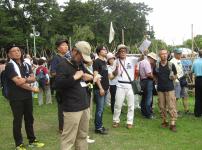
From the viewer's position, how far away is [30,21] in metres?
58.7

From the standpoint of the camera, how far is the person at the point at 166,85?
885cm

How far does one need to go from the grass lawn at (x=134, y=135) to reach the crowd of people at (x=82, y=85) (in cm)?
27

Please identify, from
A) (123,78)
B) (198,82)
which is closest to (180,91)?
(198,82)

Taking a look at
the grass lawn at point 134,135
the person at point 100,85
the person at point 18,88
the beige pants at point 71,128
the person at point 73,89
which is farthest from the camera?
the person at point 100,85

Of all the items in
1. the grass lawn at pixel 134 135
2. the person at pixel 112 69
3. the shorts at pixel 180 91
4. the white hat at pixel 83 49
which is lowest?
the grass lawn at pixel 134 135

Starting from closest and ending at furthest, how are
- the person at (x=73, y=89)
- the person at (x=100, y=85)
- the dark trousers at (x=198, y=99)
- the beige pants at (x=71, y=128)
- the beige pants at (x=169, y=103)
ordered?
the person at (x=73, y=89)
the beige pants at (x=71, y=128)
the person at (x=100, y=85)
the beige pants at (x=169, y=103)
the dark trousers at (x=198, y=99)

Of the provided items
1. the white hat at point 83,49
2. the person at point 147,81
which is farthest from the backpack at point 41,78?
the white hat at point 83,49

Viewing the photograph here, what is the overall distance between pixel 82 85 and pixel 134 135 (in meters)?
3.27

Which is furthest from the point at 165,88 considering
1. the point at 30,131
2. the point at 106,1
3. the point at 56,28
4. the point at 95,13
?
the point at 106,1

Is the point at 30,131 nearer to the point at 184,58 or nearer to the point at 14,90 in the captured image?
the point at 14,90

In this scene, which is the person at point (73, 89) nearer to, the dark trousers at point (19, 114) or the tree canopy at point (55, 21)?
the dark trousers at point (19, 114)

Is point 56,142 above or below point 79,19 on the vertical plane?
below

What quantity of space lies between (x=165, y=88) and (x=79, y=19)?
51.6 m

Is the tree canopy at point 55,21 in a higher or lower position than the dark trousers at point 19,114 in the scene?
higher
